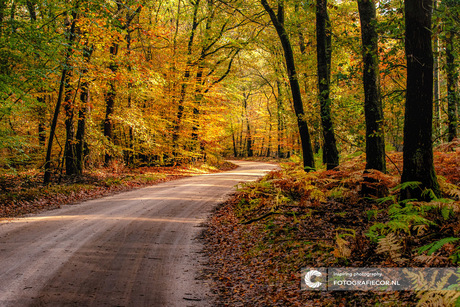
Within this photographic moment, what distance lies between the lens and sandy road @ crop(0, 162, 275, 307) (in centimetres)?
441

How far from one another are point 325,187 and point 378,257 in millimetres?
4830

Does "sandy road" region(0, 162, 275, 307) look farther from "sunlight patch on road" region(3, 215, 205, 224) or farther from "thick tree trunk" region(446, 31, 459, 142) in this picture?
"thick tree trunk" region(446, 31, 459, 142)

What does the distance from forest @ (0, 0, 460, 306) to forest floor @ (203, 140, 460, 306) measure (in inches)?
1.7

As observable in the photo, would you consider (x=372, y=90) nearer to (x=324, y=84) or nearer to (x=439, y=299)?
(x=324, y=84)

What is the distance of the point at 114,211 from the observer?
9.55m

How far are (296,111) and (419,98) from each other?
7.42 metres

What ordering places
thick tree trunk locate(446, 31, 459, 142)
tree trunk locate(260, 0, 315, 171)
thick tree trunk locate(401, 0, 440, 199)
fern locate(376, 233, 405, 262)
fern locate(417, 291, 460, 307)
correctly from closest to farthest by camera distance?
fern locate(417, 291, 460, 307)
fern locate(376, 233, 405, 262)
thick tree trunk locate(401, 0, 440, 199)
thick tree trunk locate(446, 31, 459, 142)
tree trunk locate(260, 0, 315, 171)

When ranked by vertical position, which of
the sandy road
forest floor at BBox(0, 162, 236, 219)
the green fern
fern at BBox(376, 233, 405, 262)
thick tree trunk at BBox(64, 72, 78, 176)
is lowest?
the sandy road

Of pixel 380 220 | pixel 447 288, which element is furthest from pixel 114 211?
pixel 447 288

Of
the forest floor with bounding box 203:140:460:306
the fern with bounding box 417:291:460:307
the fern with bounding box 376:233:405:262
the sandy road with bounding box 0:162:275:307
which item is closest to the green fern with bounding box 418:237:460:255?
the forest floor with bounding box 203:140:460:306

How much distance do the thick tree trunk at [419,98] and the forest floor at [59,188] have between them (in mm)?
10777

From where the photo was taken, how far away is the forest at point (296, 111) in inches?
215

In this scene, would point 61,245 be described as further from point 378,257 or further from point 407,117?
point 407,117

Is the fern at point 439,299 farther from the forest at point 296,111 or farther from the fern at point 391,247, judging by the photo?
the fern at point 391,247
